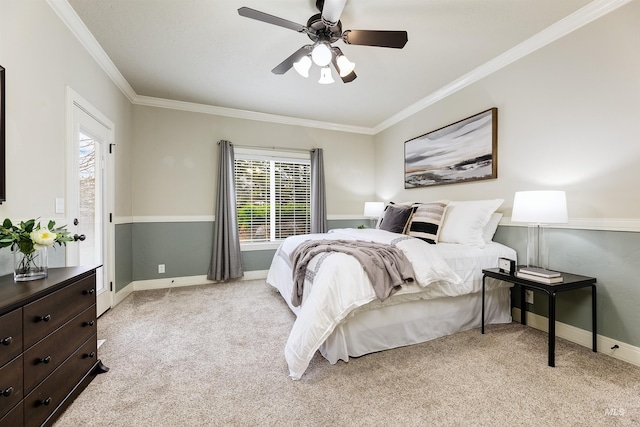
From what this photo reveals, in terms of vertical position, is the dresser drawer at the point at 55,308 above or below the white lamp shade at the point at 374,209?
below

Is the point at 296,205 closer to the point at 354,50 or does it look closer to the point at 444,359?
the point at 354,50

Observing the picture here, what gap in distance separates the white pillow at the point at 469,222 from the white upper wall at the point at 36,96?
3.35 metres

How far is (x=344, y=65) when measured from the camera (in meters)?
2.17

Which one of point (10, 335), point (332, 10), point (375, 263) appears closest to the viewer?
point (10, 335)

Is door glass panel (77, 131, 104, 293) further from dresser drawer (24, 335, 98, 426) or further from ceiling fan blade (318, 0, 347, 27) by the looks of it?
ceiling fan blade (318, 0, 347, 27)

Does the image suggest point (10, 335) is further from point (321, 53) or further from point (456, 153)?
point (456, 153)

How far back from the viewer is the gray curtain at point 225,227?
3.97 metres

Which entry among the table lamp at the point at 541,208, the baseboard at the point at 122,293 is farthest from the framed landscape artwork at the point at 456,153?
the baseboard at the point at 122,293

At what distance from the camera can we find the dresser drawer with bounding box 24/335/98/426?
A: 1.24 metres

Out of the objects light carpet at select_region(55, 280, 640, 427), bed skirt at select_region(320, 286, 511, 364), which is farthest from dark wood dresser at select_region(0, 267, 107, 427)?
bed skirt at select_region(320, 286, 511, 364)

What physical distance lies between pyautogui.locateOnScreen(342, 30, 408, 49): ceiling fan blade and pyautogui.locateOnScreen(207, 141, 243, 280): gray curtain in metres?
2.58

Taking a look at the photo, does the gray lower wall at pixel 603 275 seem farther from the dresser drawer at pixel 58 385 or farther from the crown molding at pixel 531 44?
the dresser drawer at pixel 58 385

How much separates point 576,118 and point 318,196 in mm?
3157

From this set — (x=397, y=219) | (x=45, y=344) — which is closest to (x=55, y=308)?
→ (x=45, y=344)
